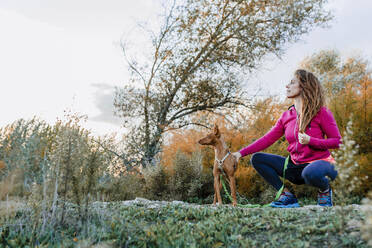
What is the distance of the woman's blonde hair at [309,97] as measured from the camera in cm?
371

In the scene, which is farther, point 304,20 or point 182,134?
point 304,20

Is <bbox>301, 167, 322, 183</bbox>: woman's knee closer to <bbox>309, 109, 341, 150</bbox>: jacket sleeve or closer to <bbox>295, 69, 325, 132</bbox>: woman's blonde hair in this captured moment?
<bbox>309, 109, 341, 150</bbox>: jacket sleeve

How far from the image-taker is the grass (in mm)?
2248

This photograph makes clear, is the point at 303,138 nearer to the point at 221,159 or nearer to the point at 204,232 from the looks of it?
the point at 221,159

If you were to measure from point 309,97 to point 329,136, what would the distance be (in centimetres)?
53

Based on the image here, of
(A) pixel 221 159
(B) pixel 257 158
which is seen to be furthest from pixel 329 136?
(A) pixel 221 159

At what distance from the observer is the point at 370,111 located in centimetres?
623

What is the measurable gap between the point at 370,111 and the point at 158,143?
605 cm

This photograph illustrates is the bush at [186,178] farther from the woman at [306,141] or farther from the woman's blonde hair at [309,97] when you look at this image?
the woman's blonde hair at [309,97]

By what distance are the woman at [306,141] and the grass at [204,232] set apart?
0.84 m

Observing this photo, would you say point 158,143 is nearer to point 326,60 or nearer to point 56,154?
point 56,154

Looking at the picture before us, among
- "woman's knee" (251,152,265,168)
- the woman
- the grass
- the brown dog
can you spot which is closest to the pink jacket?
the woman

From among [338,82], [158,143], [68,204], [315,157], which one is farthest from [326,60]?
[68,204]

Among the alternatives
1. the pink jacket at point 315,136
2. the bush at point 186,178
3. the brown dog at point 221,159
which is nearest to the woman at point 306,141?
the pink jacket at point 315,136
